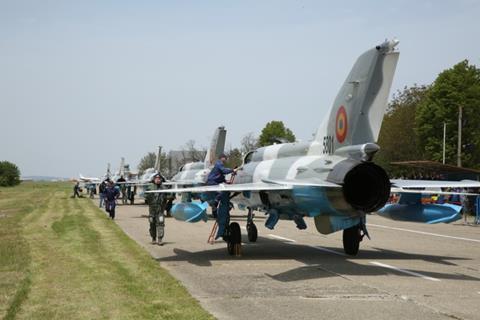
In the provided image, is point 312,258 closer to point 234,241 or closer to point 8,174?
point 234,241

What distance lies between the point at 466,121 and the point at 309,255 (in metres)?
39.8

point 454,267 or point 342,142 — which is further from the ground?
point 342,142

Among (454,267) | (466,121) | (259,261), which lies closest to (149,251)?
(259,261)

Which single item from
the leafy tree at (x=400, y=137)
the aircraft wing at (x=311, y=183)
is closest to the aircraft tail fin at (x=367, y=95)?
the aircraft wing at (x=311, y=183)

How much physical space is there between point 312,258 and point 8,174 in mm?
117167

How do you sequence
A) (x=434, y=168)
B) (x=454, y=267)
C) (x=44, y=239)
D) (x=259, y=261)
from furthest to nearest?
(x=434, y=168), (x=44, y=239), (x=259, y=261), (x=454, y=267)

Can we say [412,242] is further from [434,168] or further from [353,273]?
[434,168]

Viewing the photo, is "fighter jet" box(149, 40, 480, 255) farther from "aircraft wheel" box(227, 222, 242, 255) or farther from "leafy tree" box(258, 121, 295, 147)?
"leafy tree" box(258, 121, 295, 147)

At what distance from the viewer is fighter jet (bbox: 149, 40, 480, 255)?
1090 centimetres

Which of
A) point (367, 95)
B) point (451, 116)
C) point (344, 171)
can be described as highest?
point (451, 116)

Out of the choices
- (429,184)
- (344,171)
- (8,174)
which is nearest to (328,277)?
(344,171)

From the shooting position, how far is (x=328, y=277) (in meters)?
10.2

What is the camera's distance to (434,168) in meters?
29.3

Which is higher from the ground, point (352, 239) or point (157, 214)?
point (157, 214)
